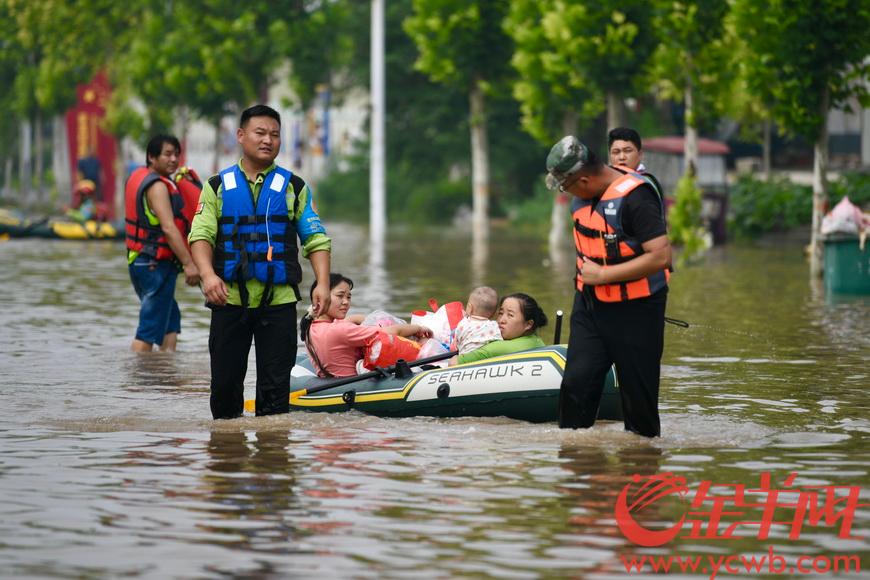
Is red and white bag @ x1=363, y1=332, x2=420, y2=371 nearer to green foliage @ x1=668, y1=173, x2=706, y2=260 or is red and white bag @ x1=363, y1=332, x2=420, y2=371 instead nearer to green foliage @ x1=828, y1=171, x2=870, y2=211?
green foliage @ x1=668, y1=173, x2=706, y2=260

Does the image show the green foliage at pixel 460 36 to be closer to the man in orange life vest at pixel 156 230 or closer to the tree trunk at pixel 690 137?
the tree trunk at pixel 690 137

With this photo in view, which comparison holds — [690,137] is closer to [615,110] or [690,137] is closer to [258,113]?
[615,110]

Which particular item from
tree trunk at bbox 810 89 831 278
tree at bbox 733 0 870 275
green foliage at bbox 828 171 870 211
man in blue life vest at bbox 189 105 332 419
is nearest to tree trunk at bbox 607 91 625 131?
green foliage at bbox 828 171 870 211

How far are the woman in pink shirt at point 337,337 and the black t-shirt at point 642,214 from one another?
307cm

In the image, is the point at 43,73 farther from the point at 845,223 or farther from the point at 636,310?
the point at 636,310

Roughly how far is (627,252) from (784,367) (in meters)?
5.38

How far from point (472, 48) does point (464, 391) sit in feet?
102

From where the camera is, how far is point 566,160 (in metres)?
9.18

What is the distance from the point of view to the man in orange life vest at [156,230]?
14.3m

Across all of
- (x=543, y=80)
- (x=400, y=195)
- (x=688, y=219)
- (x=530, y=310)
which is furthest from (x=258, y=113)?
(x=400, y=195)

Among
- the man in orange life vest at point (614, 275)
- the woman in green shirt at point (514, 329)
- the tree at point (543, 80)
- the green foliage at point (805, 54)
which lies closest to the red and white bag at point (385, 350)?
the woman in green shirt at point (514, 329)

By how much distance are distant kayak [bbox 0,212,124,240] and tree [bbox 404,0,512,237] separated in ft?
27.6

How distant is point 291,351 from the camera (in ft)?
33.8

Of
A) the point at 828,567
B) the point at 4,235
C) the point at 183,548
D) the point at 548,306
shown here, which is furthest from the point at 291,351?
the point at 4,235
